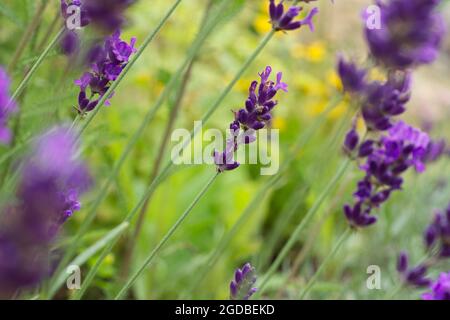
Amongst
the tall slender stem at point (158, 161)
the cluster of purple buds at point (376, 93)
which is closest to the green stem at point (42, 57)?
the cluster of purple buds at point (376, 93)

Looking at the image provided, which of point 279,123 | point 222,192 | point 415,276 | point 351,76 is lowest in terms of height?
point 415,276

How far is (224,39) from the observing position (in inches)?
108

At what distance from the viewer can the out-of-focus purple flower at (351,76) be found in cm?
130

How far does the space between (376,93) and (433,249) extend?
0.45 meters

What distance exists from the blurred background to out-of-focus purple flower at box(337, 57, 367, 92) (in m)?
0.12

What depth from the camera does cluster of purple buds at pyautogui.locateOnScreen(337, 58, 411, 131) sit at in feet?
4.16

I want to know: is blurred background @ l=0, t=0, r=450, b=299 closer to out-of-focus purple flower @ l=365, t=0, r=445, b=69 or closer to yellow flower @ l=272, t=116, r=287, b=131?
yellow flower @ l=272, t=116, r=287, b=131

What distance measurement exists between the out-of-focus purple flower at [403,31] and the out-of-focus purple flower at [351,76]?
17 centimetres

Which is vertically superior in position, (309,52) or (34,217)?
(309,52)

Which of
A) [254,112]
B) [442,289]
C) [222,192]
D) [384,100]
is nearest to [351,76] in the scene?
[384,100]

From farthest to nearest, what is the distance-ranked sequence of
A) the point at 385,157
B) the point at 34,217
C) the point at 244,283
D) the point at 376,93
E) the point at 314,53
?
the point at 314,53
the point at 385,157
the point at 376,93
the point at 244,283
the point at 34,217

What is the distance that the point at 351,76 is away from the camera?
1.33 meters

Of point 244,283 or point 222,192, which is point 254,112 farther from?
point 222,192
